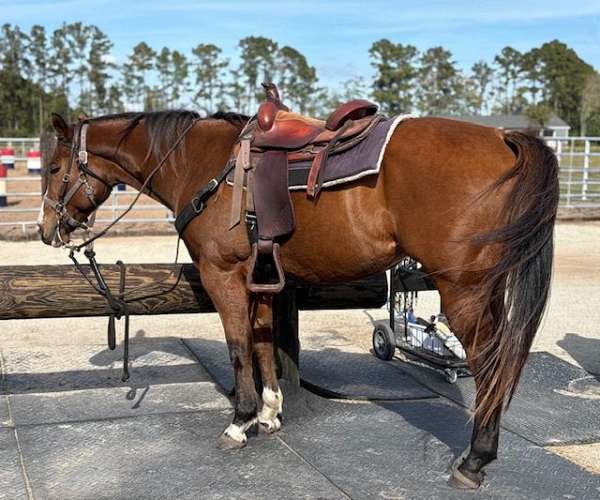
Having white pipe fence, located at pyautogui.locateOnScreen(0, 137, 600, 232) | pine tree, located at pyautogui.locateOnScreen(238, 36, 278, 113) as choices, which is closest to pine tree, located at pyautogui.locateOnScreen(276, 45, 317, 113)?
pine tree, located at pyautogui.locateOnScreen(238, 36, 278, 113)

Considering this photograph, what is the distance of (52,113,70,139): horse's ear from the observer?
4285 mm

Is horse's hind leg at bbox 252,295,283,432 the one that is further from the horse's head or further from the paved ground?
the horse's head

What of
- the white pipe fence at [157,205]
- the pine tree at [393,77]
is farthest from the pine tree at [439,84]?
the white pipe fence at [157,205]

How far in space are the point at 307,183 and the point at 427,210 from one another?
0.64 metres

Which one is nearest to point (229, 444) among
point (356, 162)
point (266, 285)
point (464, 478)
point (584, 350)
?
point (266, 285)

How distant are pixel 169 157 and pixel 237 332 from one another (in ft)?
3.62

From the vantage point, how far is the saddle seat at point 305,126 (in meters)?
3.69

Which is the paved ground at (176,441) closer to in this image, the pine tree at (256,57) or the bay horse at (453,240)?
the bay horse at (453,240)

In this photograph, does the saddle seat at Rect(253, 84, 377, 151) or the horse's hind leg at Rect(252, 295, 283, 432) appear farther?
the horse's hind leg at Rect(252, 295, 283, 432)

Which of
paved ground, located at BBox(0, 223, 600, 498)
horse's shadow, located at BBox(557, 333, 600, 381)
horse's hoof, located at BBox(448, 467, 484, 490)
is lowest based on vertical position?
horse's shadow, located at BBox(557, 333, 600, 381)

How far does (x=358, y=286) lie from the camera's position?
17.4ft

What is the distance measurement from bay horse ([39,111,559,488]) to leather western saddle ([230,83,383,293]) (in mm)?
84

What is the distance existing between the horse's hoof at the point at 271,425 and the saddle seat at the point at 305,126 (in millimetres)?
1606

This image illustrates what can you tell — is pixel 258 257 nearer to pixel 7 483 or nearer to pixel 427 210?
pixel 427 210
